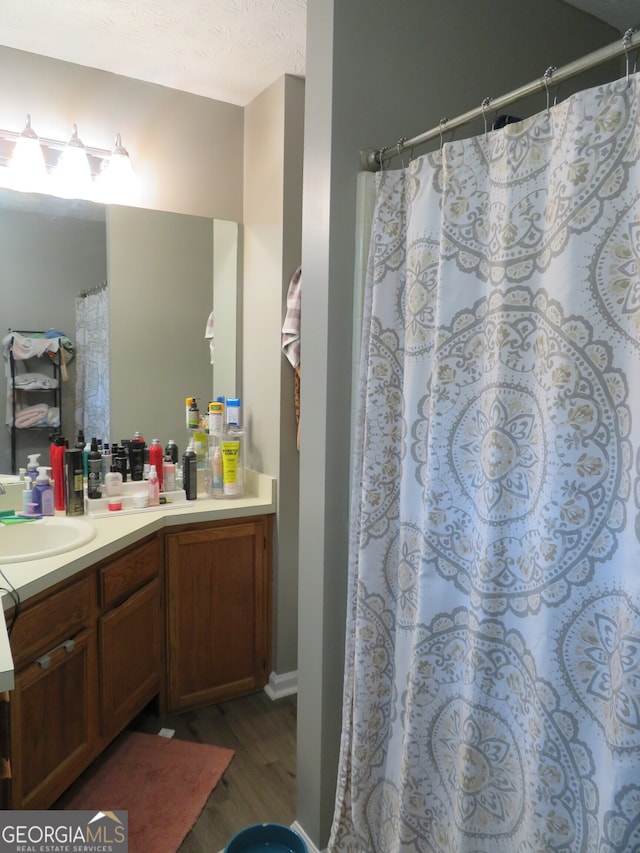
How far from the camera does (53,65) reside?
2.23 m

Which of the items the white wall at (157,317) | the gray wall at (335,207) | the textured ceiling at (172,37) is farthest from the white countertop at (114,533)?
the textured ceiling at (172,37)

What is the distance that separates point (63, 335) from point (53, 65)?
A: 1030 millimetres

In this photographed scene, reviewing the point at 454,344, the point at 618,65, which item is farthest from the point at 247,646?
the point at 618,65

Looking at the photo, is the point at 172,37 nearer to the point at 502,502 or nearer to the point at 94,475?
the point at 94,475

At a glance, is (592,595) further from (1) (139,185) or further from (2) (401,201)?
(1) (139,185)

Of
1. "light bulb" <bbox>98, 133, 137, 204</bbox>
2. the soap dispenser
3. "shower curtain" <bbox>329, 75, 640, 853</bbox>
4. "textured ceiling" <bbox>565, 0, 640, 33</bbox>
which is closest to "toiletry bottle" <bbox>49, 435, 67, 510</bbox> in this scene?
the soap dispenser

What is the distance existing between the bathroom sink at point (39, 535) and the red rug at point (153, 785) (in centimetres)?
81

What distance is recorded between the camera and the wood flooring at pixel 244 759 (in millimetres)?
1821

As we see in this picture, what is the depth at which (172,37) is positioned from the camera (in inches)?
82.3

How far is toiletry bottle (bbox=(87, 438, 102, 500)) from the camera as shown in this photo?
2.25 meters

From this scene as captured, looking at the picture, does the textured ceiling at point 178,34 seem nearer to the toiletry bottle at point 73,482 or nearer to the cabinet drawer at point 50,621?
the toiletry bottle at point 73,482

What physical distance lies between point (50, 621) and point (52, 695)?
0.23m

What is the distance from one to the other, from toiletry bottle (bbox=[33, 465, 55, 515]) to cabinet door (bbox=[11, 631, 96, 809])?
0.52 metres

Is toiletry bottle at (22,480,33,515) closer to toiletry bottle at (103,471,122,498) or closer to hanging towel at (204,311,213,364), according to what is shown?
toiletry bottle at (103,471,122,498)
